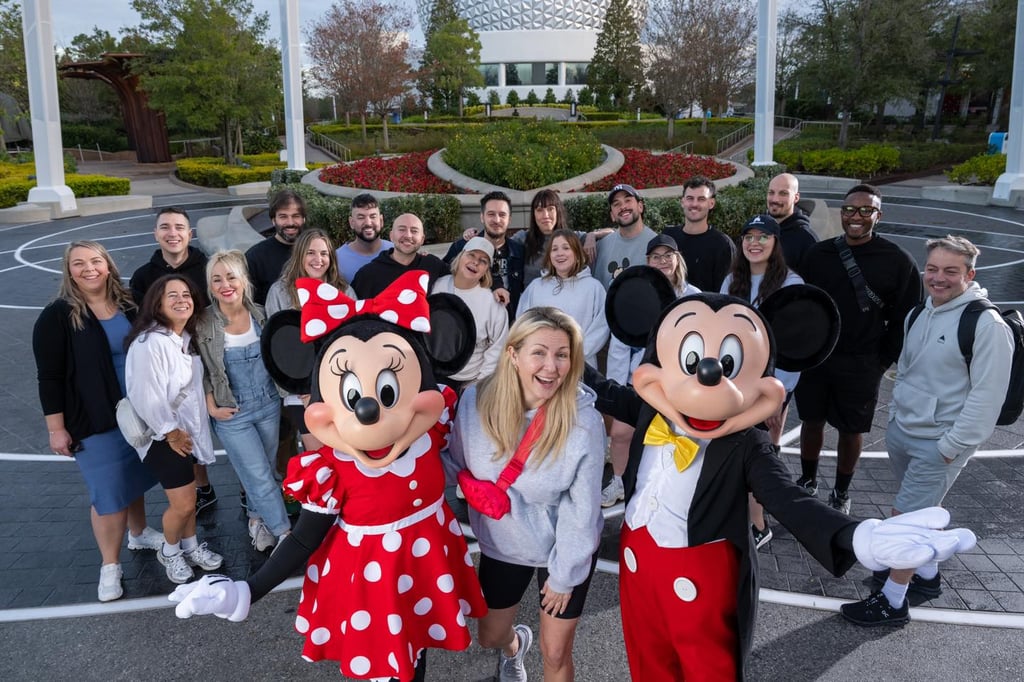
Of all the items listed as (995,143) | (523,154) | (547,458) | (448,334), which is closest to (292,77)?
(523,154)

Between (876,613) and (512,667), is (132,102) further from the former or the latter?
(876,613)

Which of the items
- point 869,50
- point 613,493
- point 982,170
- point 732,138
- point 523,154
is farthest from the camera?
point 732,138

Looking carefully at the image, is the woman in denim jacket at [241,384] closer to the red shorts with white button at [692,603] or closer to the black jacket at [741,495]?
the red shorts with white button at [692,603]

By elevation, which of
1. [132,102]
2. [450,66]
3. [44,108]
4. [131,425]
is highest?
[450,66]

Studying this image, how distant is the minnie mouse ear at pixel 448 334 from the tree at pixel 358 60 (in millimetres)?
32903

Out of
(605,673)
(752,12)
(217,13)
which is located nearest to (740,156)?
(752,12)

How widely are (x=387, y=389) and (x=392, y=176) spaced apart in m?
11.2

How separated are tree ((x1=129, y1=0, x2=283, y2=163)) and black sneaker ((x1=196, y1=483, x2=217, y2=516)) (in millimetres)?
27402

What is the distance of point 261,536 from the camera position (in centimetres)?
469

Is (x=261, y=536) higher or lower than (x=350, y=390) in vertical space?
lower

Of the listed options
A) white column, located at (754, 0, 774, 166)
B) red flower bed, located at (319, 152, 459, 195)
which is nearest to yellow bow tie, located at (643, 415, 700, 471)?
red flower bed, located at (319, 152, 459, 195)

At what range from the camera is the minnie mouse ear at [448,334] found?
3170 mm

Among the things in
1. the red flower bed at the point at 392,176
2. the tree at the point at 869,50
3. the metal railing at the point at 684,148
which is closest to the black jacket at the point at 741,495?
the red flower bed at the point at 392,176

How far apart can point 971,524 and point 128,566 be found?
17.8ft
